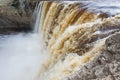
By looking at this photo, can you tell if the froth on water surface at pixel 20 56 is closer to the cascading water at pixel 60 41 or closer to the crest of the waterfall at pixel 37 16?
the cascading water at pixel 60 41

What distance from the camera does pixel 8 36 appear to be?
13.3 meters

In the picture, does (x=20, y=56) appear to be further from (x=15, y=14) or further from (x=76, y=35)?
(x=76, y=35)

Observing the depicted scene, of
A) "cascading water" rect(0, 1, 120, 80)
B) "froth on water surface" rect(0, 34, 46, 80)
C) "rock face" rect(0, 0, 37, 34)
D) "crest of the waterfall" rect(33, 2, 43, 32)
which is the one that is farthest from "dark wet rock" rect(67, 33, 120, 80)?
"rock face" rect(0, 0, 37, 34)

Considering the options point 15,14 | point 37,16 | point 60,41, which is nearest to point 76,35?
point 60,41

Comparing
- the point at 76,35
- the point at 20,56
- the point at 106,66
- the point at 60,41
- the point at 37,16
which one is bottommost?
the point at 20,56

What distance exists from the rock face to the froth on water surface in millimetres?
825

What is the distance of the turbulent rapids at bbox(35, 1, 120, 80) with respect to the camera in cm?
532

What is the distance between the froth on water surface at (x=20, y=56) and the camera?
8.75 meters

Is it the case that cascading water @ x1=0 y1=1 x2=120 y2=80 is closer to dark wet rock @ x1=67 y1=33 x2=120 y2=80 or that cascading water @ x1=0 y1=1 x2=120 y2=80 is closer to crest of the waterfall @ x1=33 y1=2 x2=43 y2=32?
crest of the waterfall @ x1=33 y1=2 x2=43 y2=32

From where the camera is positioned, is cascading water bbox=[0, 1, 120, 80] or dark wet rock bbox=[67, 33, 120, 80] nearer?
dark wet rock bbox=[67, 33, 120, 80]

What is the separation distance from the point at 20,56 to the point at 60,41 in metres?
3.58

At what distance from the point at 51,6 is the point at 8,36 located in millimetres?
3204

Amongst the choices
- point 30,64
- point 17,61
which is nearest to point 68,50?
point 30,64

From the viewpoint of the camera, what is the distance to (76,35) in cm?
657
